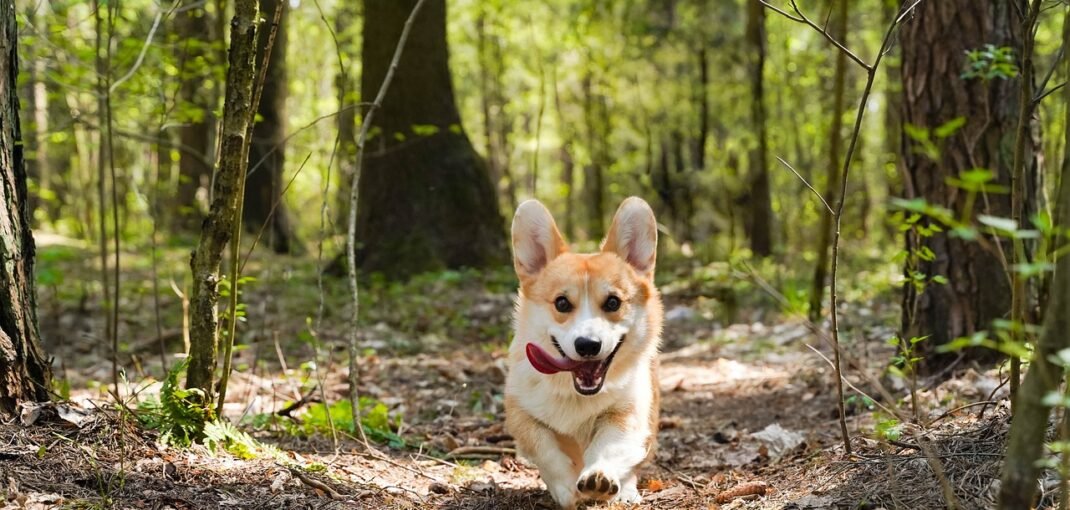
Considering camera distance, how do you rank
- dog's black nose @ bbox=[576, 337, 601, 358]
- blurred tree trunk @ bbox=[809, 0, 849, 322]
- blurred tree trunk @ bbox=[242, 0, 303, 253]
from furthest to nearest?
blurred tree trunk @ bbox=[242, 0, 303, 253] → blurred tree trunk @ bbox=[809, 0, 849, 322] → dog's black nose @ bbox=[576, 337, 601, 358]

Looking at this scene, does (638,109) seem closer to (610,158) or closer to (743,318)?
(610,158)

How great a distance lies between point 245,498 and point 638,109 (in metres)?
12.8

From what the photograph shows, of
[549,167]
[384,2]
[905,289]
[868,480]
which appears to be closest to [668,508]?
[868,480]

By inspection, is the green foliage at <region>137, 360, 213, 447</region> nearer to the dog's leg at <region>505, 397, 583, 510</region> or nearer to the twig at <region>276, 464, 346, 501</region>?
the twig at <region>276, 464, 346, 501</region>

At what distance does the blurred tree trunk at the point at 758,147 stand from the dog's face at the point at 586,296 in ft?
23.0

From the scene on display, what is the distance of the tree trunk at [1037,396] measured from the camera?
6.24ft

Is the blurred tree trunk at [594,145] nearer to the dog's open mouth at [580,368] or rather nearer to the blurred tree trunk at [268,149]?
the blurred tree trunk at [268,149]

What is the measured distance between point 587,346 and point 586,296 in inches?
13.9

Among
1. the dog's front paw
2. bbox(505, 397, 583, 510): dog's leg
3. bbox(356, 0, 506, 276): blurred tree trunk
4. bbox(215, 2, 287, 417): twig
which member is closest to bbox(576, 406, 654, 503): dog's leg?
the dog's front paw

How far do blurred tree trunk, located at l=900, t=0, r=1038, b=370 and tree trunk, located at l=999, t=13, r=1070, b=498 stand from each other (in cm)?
309

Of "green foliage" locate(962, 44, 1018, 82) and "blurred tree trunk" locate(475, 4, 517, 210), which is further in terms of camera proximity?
"blurred tree trunk" locate(475, 4, 517, 210)

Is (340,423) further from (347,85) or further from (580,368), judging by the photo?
(347,85)

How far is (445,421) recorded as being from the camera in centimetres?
560

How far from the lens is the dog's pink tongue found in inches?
154
